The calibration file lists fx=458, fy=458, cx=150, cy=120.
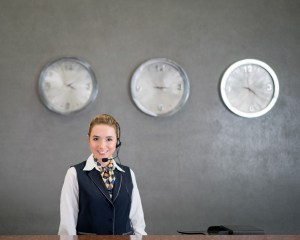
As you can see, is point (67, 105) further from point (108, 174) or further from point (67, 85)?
point (108, 174)

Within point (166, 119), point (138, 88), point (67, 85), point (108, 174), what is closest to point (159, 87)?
point (138, 88)

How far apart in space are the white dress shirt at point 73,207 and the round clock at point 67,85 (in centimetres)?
227

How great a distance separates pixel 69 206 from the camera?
2.20 m

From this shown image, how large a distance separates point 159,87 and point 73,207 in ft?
8.52

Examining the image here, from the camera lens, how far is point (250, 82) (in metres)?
4.79

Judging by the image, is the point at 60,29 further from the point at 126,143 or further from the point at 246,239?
the point at 246,239

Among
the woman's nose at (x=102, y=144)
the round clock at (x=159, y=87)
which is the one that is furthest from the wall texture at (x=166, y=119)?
the woman's nose at (x=102, y=144)

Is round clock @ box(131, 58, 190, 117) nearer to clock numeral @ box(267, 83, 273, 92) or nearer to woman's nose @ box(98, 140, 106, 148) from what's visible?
clock numeral @ box(267, 83, 273, 92)

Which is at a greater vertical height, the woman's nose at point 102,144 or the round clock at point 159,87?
the round clock at point 159,87

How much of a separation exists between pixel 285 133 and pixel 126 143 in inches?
66.1

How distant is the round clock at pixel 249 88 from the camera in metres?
4.75

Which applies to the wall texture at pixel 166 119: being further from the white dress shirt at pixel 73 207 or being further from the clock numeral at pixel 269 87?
the white dress shirt at pixel 73 207

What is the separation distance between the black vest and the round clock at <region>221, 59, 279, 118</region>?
8.75ft

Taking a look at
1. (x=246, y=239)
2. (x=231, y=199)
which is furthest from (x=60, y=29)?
(x=246, y=239)
